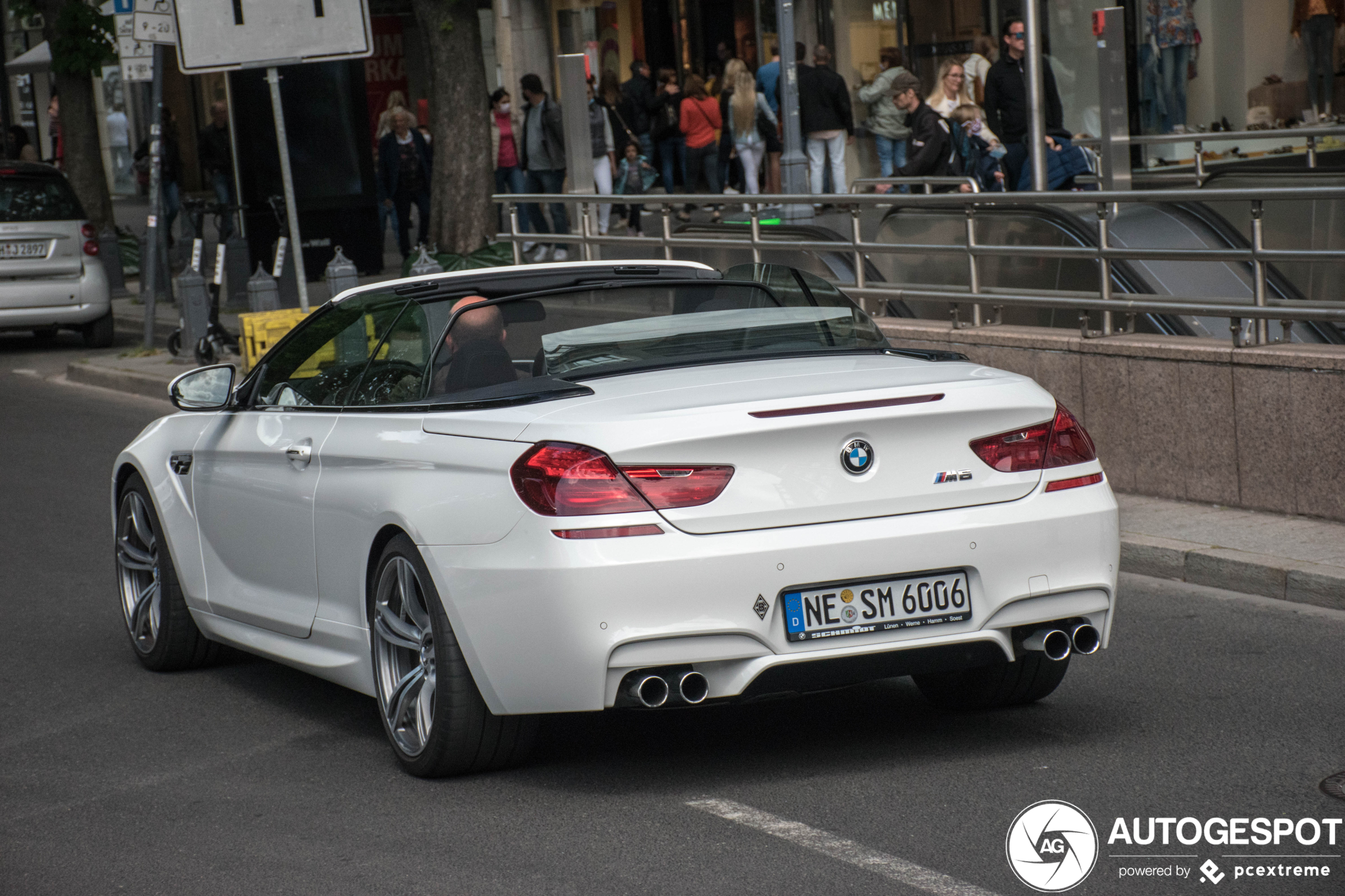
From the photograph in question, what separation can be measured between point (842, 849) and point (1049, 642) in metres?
0.94

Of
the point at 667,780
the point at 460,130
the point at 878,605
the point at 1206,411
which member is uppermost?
the point at 460,130

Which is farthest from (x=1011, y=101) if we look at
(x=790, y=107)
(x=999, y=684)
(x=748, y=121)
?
(x=999, y=684)

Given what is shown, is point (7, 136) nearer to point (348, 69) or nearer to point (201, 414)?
point (348, 69)

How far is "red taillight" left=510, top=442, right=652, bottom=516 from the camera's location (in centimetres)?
464

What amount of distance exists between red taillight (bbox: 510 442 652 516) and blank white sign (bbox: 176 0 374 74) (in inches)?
344

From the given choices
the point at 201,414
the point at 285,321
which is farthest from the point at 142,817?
the point at 285,321

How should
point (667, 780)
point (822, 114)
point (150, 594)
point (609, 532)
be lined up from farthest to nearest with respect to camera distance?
point (822, 114), point (150, 594), point (667, 780), point (609, 532)

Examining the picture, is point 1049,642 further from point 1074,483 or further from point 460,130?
point 460,130

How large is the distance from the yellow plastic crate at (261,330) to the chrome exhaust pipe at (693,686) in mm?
9892

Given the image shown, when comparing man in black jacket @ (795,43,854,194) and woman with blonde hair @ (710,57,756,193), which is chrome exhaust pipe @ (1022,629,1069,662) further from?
woman with blonde hair @ (710,57,756,193)

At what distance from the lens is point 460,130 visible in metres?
20.9

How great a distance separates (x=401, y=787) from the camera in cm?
519

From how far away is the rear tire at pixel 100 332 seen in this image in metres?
19.5

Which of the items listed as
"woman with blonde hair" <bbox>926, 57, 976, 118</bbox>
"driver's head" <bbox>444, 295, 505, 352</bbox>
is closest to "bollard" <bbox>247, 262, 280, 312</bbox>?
"woman with blonde hair" <bbox>926, 57, 976, 118</bbox>
